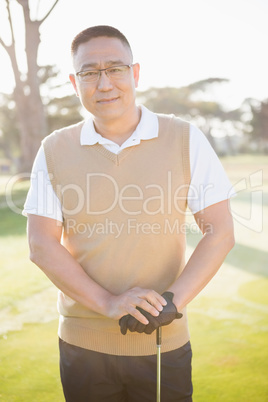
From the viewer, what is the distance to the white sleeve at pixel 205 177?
5.12ft

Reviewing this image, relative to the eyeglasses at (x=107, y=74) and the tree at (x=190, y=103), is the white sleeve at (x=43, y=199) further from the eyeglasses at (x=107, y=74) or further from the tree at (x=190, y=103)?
the tree at (x=190, y=103)

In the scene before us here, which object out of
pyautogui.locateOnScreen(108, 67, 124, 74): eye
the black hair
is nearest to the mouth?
pyautogui.locateOnScreen(108, 67, 124, 74): eye

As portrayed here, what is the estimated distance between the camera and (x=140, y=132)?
1.64 metres

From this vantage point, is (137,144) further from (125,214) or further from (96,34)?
(96,34)

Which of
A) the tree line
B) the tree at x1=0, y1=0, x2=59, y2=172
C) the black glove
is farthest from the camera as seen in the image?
the tree line

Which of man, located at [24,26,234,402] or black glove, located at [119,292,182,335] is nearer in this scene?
black glove, located at [119,292,182,335]

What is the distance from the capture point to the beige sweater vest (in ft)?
5.22

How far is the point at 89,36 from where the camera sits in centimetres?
163

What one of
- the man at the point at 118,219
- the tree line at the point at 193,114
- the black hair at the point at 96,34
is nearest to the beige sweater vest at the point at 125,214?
the man at the point at 118,219

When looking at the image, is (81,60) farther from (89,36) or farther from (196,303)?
(196,303)

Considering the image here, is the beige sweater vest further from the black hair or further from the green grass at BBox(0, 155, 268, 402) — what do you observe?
the green grass at BBox(0, 155, 268, 402)

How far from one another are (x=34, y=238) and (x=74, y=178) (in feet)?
0.81

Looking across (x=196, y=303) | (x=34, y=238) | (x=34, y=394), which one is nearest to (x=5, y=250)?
(x=196, y=303)

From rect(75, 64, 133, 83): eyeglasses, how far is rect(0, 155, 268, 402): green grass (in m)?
1.68
